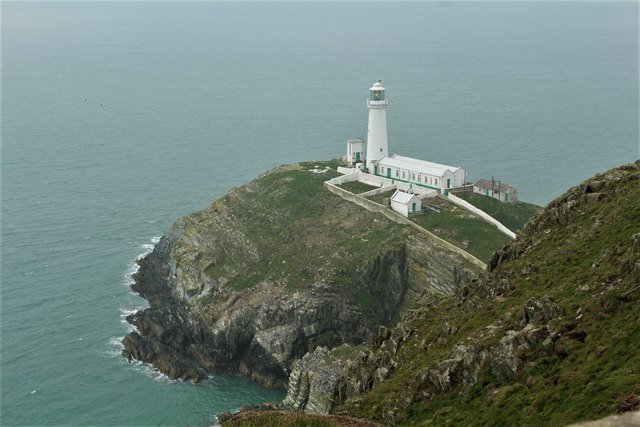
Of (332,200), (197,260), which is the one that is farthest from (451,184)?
(197,260)

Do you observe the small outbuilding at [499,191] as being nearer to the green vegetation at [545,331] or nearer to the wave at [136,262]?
the wave at [136,262]

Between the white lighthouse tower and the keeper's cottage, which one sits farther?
the white lighthouse tower

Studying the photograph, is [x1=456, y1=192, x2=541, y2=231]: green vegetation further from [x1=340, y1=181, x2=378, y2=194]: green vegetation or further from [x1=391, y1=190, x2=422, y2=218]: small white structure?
[x1=340, y1=181, x2=378, y2=194]: green vegetation

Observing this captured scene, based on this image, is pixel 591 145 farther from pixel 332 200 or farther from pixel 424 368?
pixel 424 368

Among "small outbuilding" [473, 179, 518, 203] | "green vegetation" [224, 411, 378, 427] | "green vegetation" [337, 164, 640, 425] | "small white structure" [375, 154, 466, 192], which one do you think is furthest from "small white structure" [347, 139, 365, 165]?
"green vegetation" [224, 411, 378, 427]

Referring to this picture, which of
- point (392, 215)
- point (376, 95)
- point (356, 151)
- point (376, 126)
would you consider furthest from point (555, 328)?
point (356, 151)

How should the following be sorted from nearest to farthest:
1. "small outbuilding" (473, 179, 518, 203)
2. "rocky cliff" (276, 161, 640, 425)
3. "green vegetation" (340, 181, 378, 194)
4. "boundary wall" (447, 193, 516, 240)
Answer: "rocky cliff" (276, 161, 640, 425) < "boundary wall" (447, 193, 516, 240) < "small outbuilding" (473, 179, 518, 203) < "green vegetation" (340, 181, 378, 194)

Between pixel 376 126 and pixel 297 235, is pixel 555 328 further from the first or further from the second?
pixel 376 126
